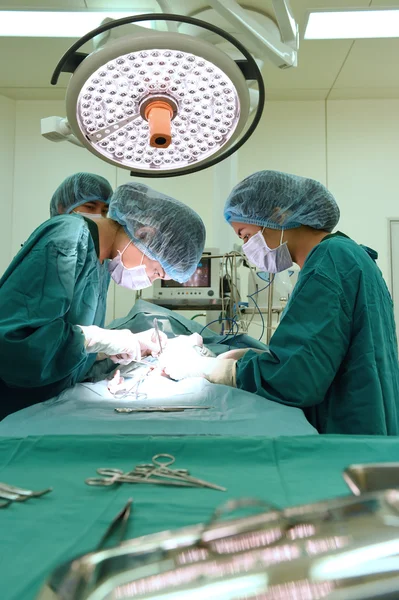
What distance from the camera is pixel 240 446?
0.83 meters

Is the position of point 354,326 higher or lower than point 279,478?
higher

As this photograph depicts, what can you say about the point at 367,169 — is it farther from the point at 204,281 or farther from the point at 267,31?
the point at 267,31

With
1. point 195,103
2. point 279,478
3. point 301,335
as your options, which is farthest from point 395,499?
point 301,335

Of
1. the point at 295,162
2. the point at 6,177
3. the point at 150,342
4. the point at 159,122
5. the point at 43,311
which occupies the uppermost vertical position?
the point at 295,162

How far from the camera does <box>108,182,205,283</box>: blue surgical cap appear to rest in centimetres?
185

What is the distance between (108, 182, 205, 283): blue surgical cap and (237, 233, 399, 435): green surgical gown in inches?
24.5

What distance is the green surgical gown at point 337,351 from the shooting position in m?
1.34

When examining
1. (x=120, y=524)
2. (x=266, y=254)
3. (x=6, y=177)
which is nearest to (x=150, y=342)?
(x=266, y=254)

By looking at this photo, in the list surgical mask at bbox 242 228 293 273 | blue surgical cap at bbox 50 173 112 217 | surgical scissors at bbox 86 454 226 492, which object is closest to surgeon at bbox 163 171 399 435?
surgical mask at bbox 242 228 293 273

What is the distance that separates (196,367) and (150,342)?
→ 36 centimetres

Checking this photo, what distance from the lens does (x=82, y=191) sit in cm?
209

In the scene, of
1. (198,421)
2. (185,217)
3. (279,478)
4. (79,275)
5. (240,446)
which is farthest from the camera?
(185,217)

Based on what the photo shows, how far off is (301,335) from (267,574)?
104 cm

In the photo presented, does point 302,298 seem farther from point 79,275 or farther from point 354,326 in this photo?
point 79,275
